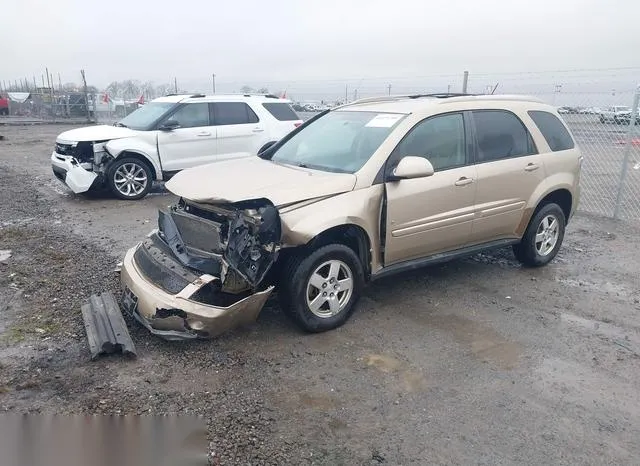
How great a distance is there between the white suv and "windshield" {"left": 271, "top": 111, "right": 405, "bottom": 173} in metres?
2.98

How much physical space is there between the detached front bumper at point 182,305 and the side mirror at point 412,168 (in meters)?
1.45

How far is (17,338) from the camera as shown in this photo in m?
4.07

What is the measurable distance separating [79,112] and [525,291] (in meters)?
29.8

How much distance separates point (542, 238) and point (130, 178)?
6.77 m

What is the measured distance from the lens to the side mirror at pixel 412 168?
14.2 feet

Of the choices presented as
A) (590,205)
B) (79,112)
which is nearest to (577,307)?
(590,205)

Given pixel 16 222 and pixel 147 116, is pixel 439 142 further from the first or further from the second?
pixel 147 116

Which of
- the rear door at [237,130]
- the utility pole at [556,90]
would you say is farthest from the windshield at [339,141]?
the utility pole at [556,90]

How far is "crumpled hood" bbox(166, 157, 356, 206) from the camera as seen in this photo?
401 cm

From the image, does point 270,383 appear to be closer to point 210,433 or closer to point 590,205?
point 210,433

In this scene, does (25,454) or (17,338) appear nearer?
(25,454)

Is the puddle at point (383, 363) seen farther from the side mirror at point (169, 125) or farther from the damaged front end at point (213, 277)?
the side mirror at point (169, 125)

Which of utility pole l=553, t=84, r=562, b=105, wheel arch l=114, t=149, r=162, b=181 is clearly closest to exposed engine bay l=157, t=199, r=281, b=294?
wheel arch l=114, t=149, r=162, b=181

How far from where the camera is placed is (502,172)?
5.27 meters
